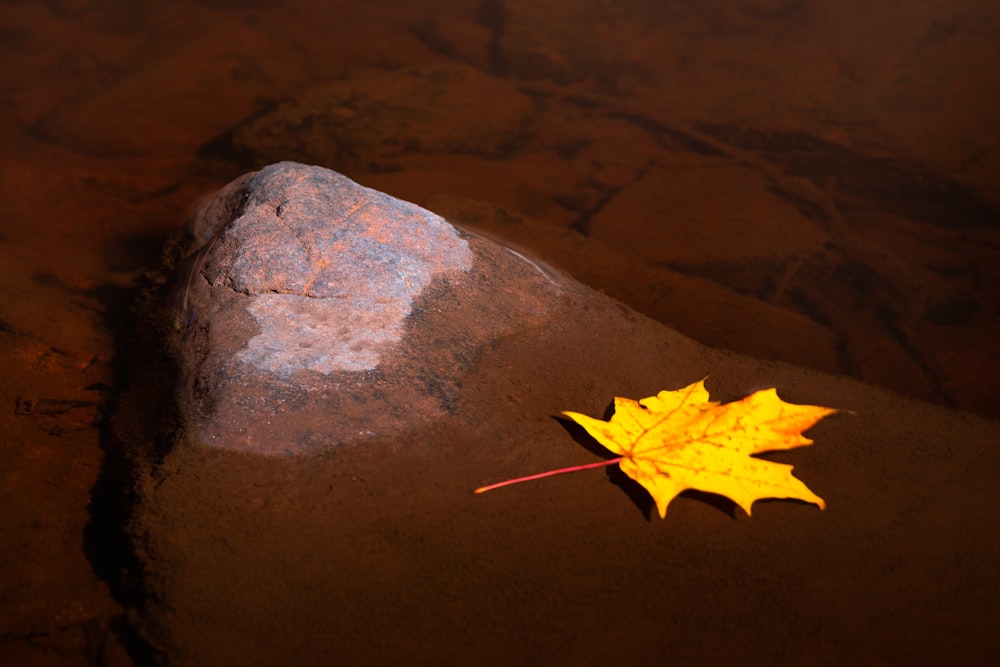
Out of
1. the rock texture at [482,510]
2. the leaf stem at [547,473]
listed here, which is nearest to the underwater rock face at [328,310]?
the rock texture at [482,510]

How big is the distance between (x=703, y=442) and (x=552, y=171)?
213 centimetres

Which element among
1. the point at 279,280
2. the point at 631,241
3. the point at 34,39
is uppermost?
the point at 279,280

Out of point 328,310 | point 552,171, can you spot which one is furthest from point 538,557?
point 552,171

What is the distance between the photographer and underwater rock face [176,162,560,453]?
186 cm

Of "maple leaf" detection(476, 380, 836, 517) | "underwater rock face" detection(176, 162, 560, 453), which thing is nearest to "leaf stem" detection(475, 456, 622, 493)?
"maple leaf" detection(476, 380, 836, 517)

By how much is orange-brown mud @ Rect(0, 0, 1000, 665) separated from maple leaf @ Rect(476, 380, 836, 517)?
113mm

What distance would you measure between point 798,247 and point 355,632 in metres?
2.36

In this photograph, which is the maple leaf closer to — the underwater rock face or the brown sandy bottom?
the brown sandy bottom

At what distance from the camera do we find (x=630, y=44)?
489 cm

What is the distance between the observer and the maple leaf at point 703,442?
1.72 meters

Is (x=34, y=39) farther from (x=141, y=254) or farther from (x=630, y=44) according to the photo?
(x=630, y=44)

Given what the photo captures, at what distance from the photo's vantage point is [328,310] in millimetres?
2059

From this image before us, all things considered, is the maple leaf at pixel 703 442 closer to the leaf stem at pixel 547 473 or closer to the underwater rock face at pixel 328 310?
the leaf stem at pixel 547 473

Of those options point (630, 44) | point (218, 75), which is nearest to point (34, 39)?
point (218, 75)
